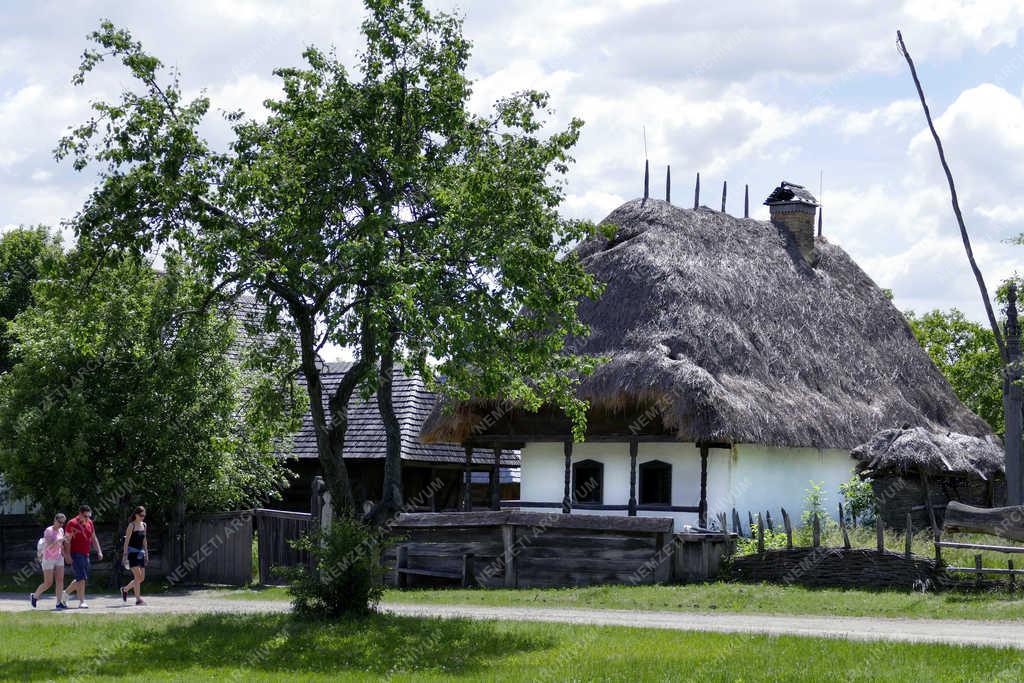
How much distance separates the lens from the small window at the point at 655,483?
2727 centimetres

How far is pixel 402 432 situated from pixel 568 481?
5774 mm

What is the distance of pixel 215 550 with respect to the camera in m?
23.9

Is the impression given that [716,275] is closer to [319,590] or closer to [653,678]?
[319,590]

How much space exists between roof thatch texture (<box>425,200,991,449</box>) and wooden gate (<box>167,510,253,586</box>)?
18.4 ft

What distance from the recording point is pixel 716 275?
2964 centimetres

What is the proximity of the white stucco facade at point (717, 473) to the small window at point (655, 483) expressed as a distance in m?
0.15

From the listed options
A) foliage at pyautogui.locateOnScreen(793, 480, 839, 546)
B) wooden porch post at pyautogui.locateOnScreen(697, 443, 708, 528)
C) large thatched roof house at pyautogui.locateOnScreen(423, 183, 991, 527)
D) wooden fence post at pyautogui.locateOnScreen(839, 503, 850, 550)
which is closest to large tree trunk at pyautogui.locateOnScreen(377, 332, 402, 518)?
wooden fence post at pyautogui.locateOnScreen(839, 503, 850, 550)

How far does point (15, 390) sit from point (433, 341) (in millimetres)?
12896

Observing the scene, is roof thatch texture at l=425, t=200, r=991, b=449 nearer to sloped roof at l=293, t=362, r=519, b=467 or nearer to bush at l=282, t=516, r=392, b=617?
sloped roof at l=293, t=362, r=519, b=467

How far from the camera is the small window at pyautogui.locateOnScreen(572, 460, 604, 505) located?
28.1 meters

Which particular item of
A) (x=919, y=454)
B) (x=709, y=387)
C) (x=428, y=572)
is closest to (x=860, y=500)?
(x=919, y=454)

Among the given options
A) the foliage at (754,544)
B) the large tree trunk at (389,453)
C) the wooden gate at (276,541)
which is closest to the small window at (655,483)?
the foliage at (754,544)

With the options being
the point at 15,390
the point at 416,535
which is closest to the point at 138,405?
the point at 15,390

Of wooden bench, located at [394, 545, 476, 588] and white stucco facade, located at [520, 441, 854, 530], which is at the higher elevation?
white stucco facade, located at [520, 441, 854, 530]
